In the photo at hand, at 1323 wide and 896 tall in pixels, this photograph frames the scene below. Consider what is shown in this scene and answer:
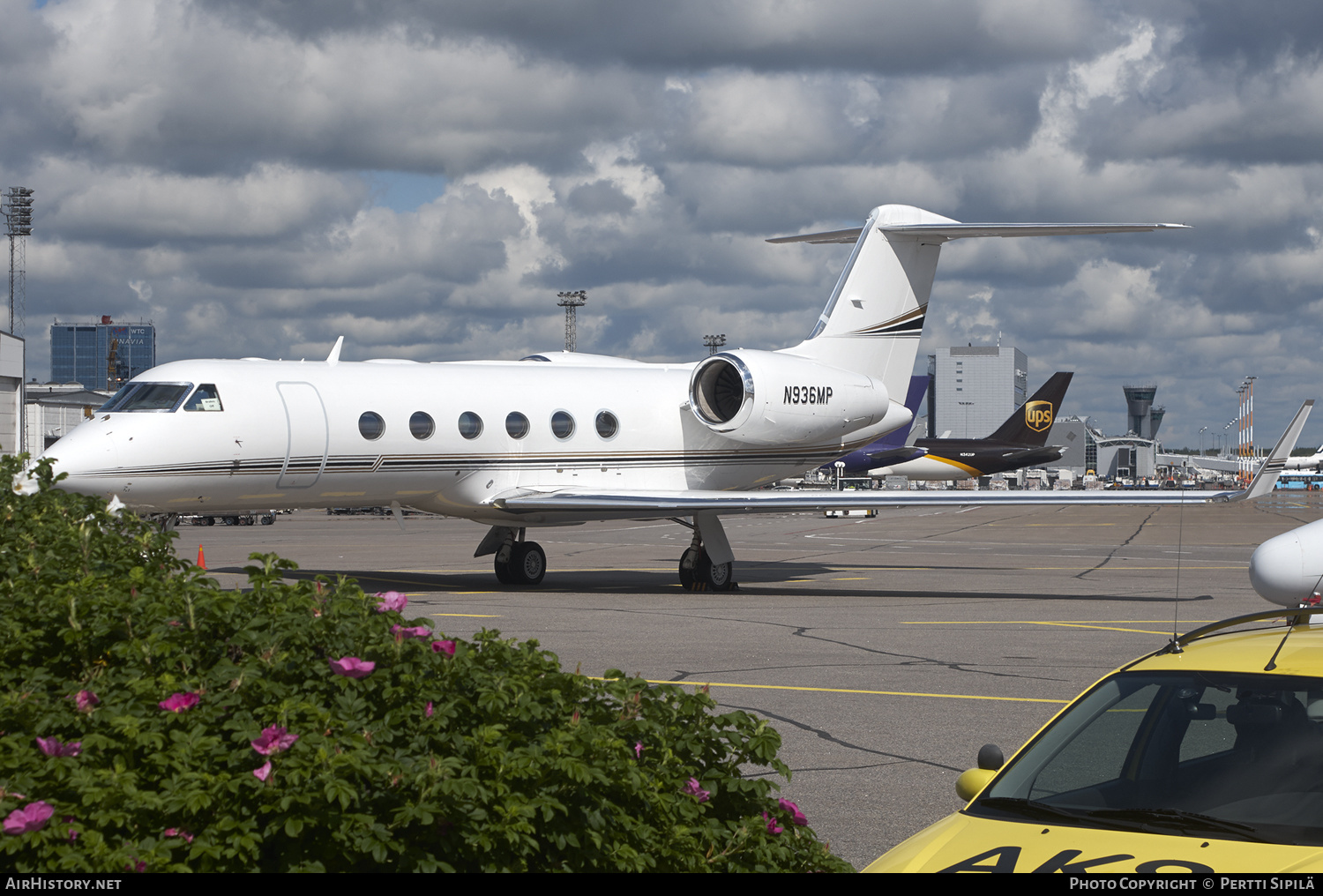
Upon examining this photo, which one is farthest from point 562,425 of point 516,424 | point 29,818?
point 29,818

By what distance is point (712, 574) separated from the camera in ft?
66.8

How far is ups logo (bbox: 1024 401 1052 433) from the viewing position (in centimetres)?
6012

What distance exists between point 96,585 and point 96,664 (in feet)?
2.02

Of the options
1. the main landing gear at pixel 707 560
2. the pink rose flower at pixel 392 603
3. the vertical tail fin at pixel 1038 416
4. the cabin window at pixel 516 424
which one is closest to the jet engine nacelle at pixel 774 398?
the main landing gear at pixel 707 560

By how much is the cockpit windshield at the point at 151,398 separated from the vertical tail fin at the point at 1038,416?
160 feet

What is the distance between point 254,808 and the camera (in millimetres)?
3514

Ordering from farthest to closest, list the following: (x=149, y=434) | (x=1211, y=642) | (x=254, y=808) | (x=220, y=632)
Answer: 1. (x=149, y=434)
2. (x=1211, y=642)
3. (x=220, y=632)
4. (x=254, y=808)

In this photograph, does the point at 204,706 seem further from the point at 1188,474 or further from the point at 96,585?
the point at 1188,474

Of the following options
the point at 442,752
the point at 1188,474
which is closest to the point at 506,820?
the point at 442,752

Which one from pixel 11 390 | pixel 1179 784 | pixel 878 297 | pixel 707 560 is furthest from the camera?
pixel 11 390

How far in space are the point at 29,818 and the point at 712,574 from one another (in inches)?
681

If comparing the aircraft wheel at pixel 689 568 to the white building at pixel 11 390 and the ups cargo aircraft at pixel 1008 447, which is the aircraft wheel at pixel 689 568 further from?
the ups cargo aircraft at pixel 1008 447

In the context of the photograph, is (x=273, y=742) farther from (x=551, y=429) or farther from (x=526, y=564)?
(x=526, y=564)

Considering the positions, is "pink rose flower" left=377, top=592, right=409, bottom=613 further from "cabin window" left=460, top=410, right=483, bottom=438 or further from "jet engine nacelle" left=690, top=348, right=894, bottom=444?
"jet engine nacelle" left=690, top=348, right=894, bottom=444
